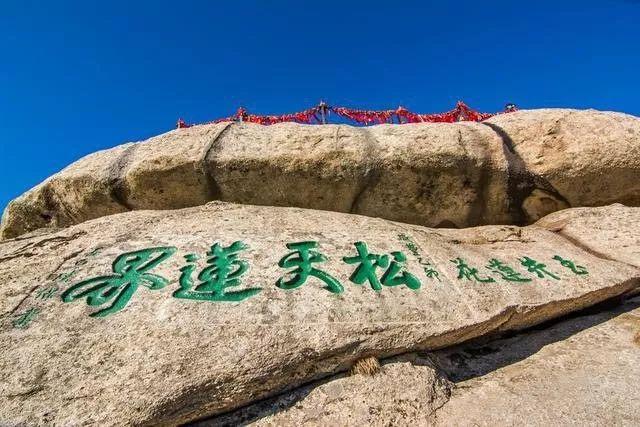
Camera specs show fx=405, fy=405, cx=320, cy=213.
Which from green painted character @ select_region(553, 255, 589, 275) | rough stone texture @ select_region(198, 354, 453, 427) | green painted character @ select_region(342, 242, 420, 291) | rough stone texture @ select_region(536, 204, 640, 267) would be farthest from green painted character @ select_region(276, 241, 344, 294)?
rough stone texture @ select_region(536, 204, 640, 267)

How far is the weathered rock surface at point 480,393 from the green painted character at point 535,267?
0.76 meters

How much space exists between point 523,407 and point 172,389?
252 centimetres

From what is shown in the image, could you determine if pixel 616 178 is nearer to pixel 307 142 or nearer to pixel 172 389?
pixel 307 142

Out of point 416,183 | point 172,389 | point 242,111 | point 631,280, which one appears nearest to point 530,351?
point 631,280

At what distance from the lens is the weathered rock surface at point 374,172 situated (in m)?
5.40

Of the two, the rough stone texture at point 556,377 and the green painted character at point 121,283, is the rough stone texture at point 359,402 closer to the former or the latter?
the rough stone texture at point 556,377

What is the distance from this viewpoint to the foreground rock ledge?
2783mm

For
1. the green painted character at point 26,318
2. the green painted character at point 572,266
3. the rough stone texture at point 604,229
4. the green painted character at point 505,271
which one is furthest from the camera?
the rough stone texture at point 604,229

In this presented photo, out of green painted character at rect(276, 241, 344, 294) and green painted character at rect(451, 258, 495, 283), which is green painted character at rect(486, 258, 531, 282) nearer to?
green painted character at rect(451, 258, 495, 283)

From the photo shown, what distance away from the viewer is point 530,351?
3.94 m

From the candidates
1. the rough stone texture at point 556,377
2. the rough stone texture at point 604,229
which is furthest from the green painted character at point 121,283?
the rough stone texture at point 604,229

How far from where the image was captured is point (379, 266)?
4109 millimetres

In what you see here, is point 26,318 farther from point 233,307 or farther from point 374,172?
point 374,172

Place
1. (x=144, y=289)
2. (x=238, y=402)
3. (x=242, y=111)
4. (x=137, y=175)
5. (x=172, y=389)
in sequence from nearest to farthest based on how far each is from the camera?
(x=172, y=389), (x=238, y=402), (x=144, y=289), (x=137, y=175), (x=242, y=111)
